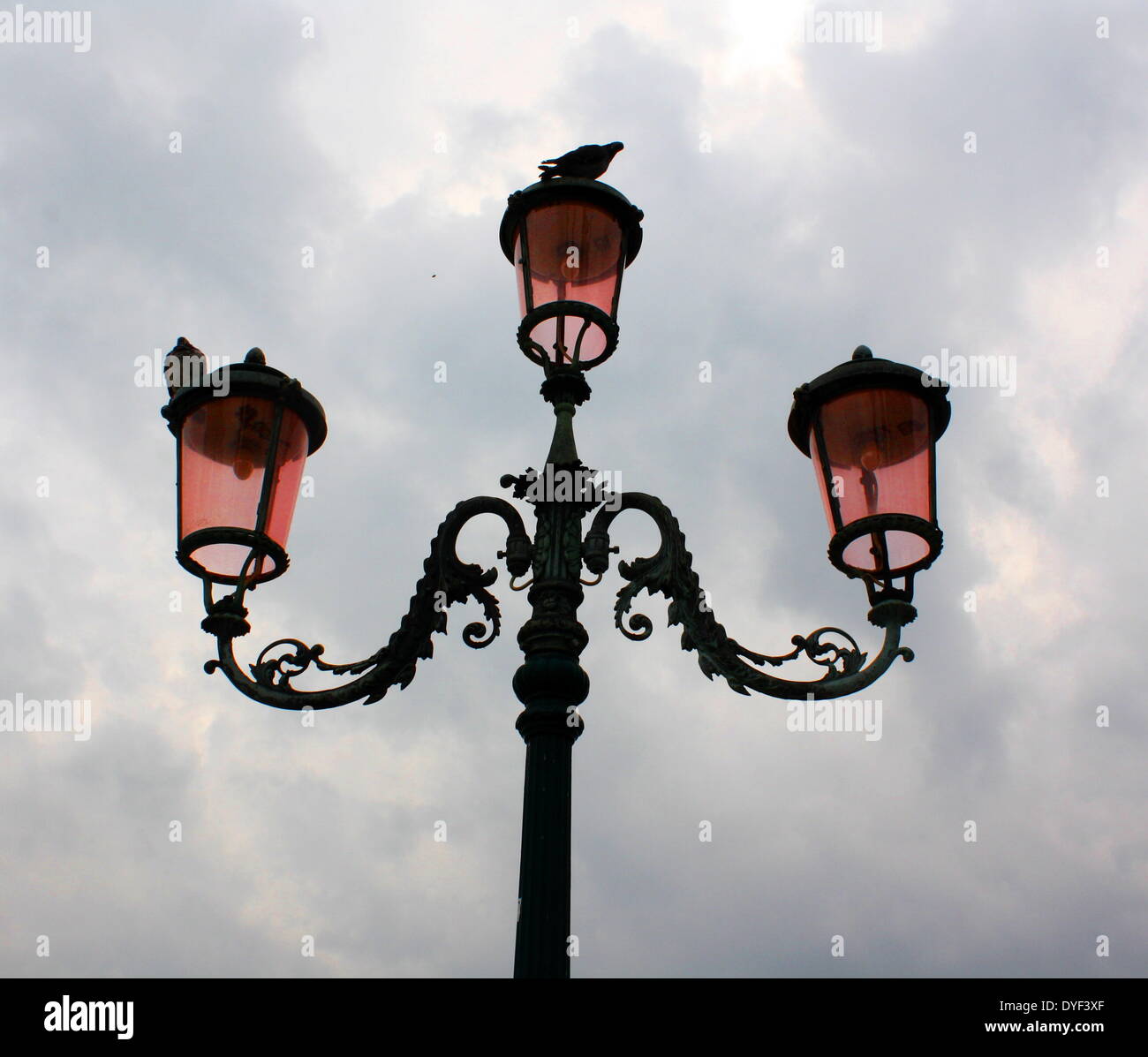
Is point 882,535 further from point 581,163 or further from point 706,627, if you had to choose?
point 581,163

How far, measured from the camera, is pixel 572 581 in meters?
5.47

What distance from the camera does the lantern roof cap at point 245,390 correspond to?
5840 mm

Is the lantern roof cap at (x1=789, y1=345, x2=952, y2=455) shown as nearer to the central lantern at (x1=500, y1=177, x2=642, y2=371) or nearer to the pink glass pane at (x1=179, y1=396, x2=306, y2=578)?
the central lantern at (x1=500, y1=177, x2=642, y2=371)

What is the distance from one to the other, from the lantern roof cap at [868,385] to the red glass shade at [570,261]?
884mm

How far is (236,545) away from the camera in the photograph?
5840mm

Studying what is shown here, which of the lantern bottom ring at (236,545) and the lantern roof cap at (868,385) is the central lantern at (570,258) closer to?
the lantern roof cap at (868,385)

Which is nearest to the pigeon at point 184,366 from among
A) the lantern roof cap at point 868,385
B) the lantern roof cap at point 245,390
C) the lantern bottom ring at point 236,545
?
the lantern roof cap at point 245,390

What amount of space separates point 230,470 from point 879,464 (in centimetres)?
258

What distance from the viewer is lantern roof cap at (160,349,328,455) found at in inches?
230

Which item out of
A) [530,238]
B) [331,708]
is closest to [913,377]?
[530,238]

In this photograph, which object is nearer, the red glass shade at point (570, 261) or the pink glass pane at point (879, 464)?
the pink glass pane at point (879, 464)

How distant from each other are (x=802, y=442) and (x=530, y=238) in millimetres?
1404

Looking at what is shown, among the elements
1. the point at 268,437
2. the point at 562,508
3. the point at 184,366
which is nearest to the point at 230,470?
the point at 268,437
